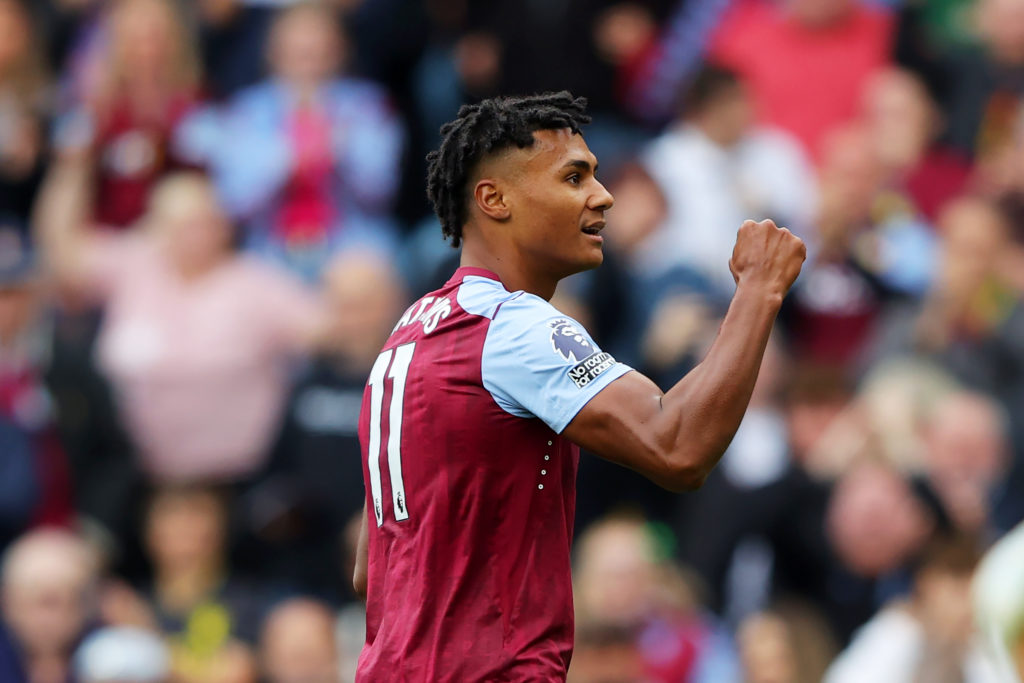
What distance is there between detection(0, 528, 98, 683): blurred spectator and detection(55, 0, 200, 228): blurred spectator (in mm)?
2768

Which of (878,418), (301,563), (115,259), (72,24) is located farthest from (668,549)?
(72,24)

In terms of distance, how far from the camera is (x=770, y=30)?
10586 mm

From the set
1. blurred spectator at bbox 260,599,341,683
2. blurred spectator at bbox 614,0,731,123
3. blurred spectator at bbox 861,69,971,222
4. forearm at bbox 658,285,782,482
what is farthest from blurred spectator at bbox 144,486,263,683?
forearm at bbox 658,285,782,482

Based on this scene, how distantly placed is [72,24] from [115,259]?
7.45 feet

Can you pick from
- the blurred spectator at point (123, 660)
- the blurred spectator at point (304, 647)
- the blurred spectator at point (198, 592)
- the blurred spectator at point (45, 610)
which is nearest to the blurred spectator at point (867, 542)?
the blurred spectator at point (304, 647)

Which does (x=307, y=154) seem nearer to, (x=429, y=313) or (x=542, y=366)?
(x=429, y=313)

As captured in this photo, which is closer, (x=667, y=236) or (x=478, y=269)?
(x=478, y=269)

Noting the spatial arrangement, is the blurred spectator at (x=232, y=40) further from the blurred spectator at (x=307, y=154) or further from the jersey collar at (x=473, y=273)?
the jersey collar at (x=473, y=273)

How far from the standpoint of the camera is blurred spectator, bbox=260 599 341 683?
7.78 metres

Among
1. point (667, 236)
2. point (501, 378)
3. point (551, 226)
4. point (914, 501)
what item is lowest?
point (914, 501)

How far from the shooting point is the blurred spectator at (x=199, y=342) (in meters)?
9.32

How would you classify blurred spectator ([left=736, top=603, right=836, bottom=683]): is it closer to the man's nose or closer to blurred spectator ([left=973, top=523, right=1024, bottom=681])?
blurred spectator ([left=973, top=523, right=1024, bottom=681])

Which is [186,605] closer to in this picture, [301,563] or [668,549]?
[301,563]

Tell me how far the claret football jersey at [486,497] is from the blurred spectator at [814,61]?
6.74 meters
